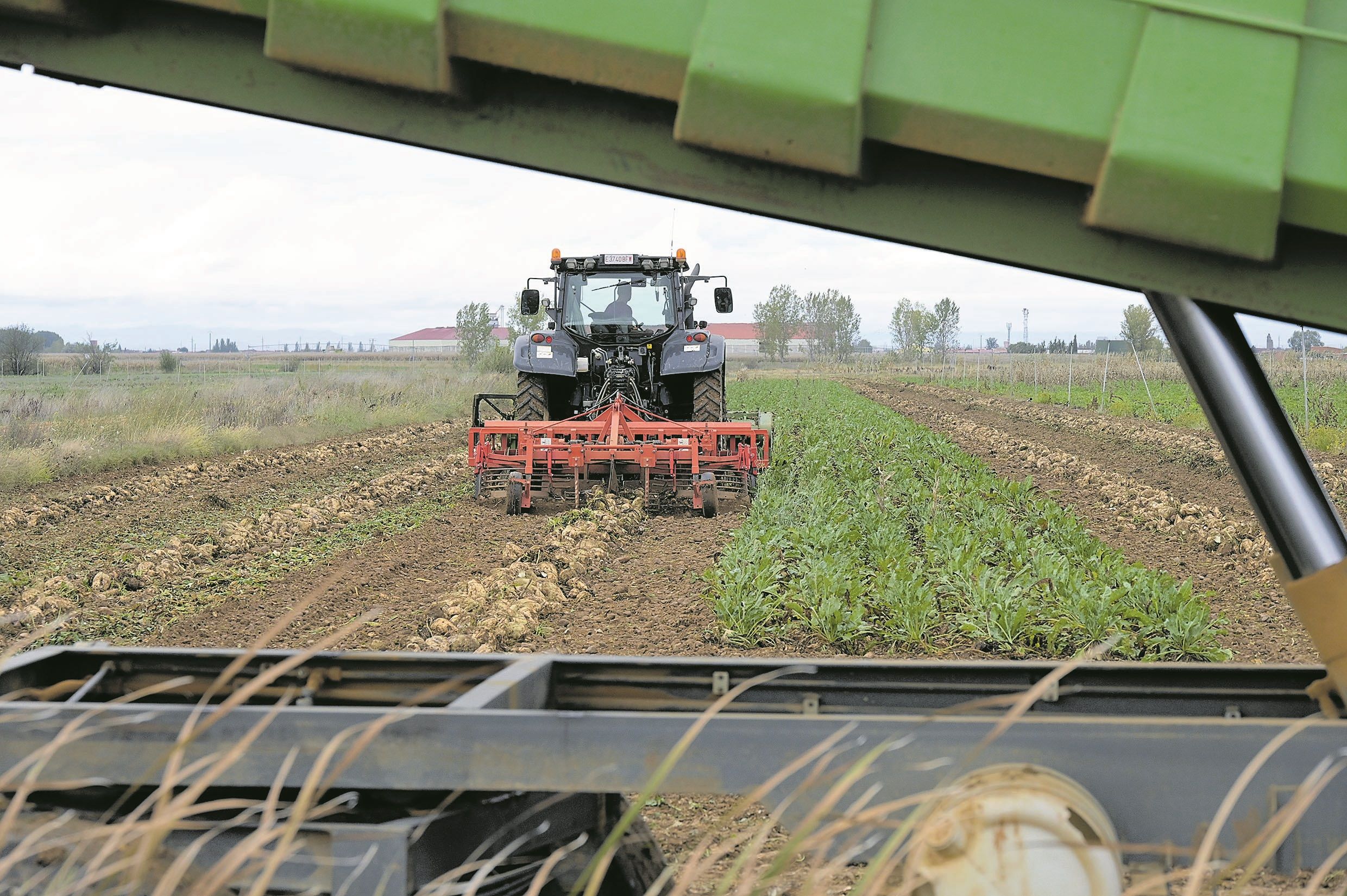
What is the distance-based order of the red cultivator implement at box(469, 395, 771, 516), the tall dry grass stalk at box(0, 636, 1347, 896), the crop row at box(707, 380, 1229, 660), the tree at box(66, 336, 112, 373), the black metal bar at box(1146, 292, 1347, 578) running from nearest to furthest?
the tall dry grass stalk at box(0, 636, 1347, 896) → the black metal bar at box(1146, 292, 1347, 578) → the crop row at box(707, 380, 1229, 660) → the red cultivator implement at box(469, 395, 771, 516) → the tree at box(66, 336, 112, 373)

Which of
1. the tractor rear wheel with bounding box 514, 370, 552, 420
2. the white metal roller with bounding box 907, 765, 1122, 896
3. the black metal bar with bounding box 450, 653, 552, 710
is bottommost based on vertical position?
the white metal roller with bounding box 907, 765, 1122, 896

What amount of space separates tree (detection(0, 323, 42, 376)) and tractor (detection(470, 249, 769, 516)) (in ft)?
119

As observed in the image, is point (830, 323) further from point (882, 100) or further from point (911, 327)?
point (882, 100)

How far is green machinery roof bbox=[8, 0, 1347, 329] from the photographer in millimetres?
2004

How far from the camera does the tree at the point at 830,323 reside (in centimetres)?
9281

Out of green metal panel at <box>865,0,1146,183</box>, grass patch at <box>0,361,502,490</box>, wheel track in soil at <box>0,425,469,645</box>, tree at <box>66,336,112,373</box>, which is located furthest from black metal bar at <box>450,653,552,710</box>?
tree at <box>66,336,112,373</box>

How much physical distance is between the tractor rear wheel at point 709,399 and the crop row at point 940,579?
1.00 meters

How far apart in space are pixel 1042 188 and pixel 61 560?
930cm

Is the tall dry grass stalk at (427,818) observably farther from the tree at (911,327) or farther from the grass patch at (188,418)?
the tree at (911,327)

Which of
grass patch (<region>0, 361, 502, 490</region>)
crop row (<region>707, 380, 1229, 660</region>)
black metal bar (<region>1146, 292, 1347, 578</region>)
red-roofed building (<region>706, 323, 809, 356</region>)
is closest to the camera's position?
black metal bar (<region>1146, 292, 1347, 578</region>)

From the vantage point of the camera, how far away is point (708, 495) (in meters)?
10.9

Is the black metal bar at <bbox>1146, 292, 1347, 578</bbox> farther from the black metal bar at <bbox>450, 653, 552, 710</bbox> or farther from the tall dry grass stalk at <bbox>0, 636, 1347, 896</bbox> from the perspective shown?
the black metal bar at <bbox>450, 653, 552, 710</bbox>

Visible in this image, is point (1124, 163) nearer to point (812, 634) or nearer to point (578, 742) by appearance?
point (578, 742)

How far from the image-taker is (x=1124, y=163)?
6.68 ft
